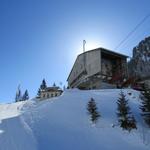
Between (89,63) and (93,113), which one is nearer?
(93,113)

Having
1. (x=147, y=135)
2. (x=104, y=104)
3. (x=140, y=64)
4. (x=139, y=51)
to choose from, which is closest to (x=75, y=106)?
(x=104, y=104)

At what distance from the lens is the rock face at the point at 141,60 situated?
6305 centimetres

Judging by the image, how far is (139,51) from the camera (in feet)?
246

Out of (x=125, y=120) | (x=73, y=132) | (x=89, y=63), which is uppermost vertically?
(x=89, y=63)

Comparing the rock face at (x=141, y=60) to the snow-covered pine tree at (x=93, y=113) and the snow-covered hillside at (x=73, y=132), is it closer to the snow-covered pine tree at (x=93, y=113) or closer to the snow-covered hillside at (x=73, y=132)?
the snow-covered hillside at (x=73, y=132)

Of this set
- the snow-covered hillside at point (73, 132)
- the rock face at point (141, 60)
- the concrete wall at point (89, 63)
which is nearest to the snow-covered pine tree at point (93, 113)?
the snow-covered hillside at point (73, 132)

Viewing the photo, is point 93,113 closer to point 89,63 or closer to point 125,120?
point 125,120

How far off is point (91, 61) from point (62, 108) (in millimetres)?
14915

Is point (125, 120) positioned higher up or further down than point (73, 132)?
higher up

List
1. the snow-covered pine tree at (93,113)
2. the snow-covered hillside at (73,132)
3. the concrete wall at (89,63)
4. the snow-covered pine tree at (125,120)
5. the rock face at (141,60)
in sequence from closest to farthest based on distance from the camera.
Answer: the snow-covered hillside at (73,132)
the snow-covered pine tree at (125,120)
the snow-covered pine tree at (93,113)
the concrete wall at (89,63)
the rock face at (141,60)

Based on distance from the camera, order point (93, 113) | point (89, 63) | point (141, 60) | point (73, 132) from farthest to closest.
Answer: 1. point (141, 60)
2. point (89, 63)
3. point (93, 113)
4. point (73, 132)

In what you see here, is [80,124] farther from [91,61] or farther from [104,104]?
[91,61]

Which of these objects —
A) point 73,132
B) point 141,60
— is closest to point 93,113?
point 73,132

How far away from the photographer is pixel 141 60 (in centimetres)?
6975
